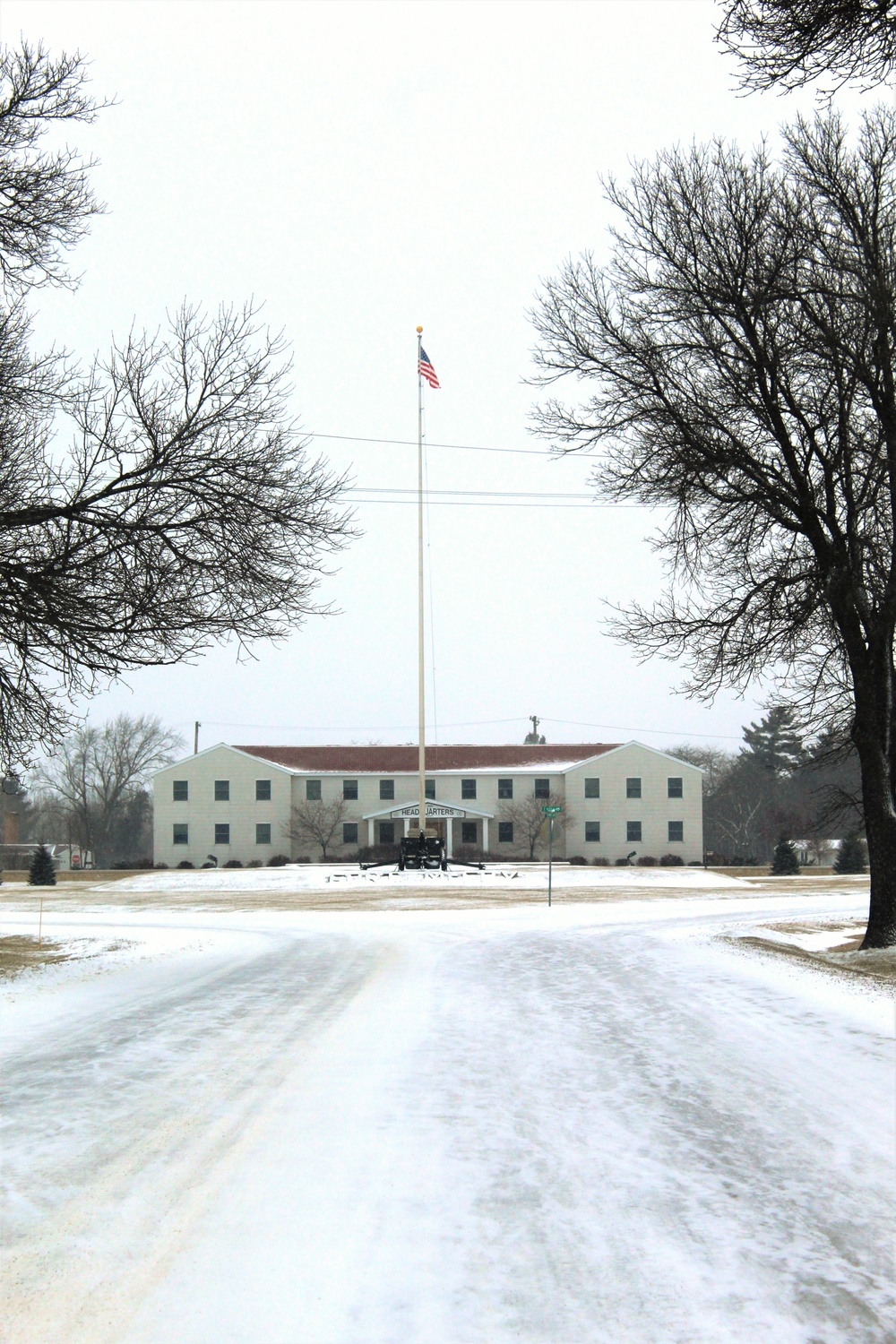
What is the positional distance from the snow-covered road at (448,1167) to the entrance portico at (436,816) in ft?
156

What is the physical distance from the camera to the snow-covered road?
4.20 metres

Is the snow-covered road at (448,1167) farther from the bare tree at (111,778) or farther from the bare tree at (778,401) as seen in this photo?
the bare tree at (111,778)

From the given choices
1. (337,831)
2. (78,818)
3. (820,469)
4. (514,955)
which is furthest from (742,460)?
(78,818)

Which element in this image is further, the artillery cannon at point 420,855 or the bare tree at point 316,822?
the bare tree at point 316,822

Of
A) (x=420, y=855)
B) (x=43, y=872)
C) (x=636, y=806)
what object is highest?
(x=636, y=806)

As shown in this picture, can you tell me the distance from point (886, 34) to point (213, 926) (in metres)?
19.6

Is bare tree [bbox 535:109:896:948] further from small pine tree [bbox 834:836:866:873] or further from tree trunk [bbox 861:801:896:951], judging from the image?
small pine tree [bbox 834:836:866:873]

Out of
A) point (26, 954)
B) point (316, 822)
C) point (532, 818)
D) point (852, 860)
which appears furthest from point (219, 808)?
point (26, 954)

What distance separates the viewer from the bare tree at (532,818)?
5900 centimetres

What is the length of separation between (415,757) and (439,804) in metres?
5.49

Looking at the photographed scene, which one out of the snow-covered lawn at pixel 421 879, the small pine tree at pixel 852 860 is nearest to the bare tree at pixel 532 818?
the snow-covered lawn at pixel 421 879

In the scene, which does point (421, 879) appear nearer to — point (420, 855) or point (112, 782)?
point (420, 855)

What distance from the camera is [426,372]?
4178cm

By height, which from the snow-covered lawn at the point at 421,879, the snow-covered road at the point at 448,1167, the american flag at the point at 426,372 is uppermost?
the american flag at the point at 426,372
